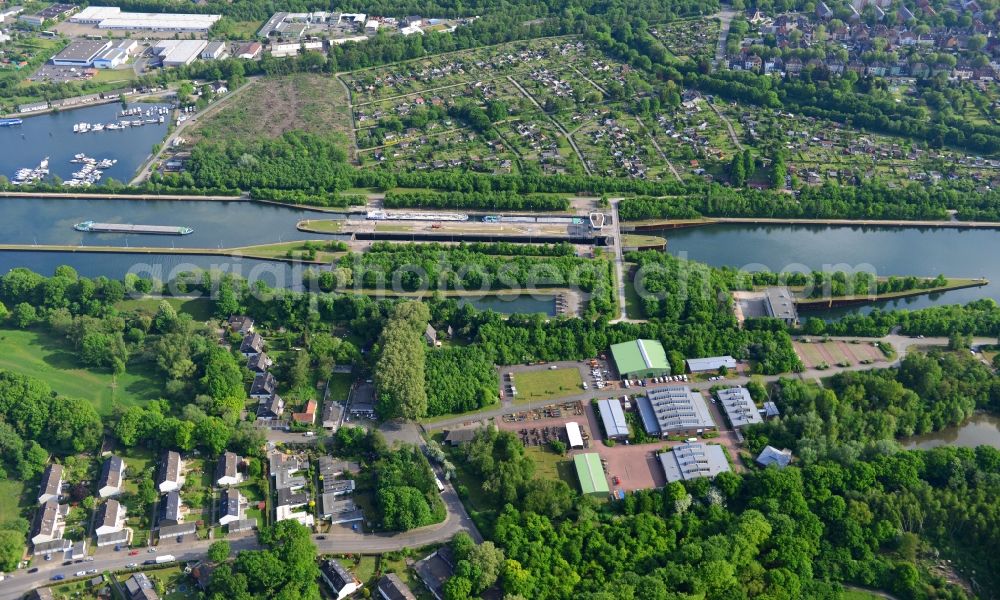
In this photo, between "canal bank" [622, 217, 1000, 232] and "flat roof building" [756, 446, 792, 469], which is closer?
"flat roof building" [756, 446, 792, 469]

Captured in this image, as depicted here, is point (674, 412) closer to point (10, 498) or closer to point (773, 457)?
point (773, 457)

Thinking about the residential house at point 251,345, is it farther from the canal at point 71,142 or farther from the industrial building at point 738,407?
the canal at point 71,142

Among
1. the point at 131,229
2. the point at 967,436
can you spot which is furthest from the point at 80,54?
the point at 967,436

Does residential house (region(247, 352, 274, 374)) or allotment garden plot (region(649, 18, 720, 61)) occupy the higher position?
allotment garden plot (region(649, 18, 720, 61))

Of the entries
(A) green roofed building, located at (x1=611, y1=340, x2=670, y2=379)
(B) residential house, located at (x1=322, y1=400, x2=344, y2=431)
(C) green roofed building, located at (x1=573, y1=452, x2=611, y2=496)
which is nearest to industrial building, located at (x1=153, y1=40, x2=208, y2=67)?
(B) residential house, located at (x1=322, y1=400, x2=344, y2=431)

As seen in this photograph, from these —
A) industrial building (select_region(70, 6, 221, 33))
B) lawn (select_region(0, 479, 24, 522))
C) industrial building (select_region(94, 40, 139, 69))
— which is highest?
industrial building (select_region(70, 6, 221, 33))

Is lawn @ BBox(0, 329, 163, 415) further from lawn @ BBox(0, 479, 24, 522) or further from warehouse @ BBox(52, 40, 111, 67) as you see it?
warehouse @ BBox(52, 40, 111, 67)

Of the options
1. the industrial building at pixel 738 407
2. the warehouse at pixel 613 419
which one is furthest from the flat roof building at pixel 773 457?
the warehouse at pixel 613 419
